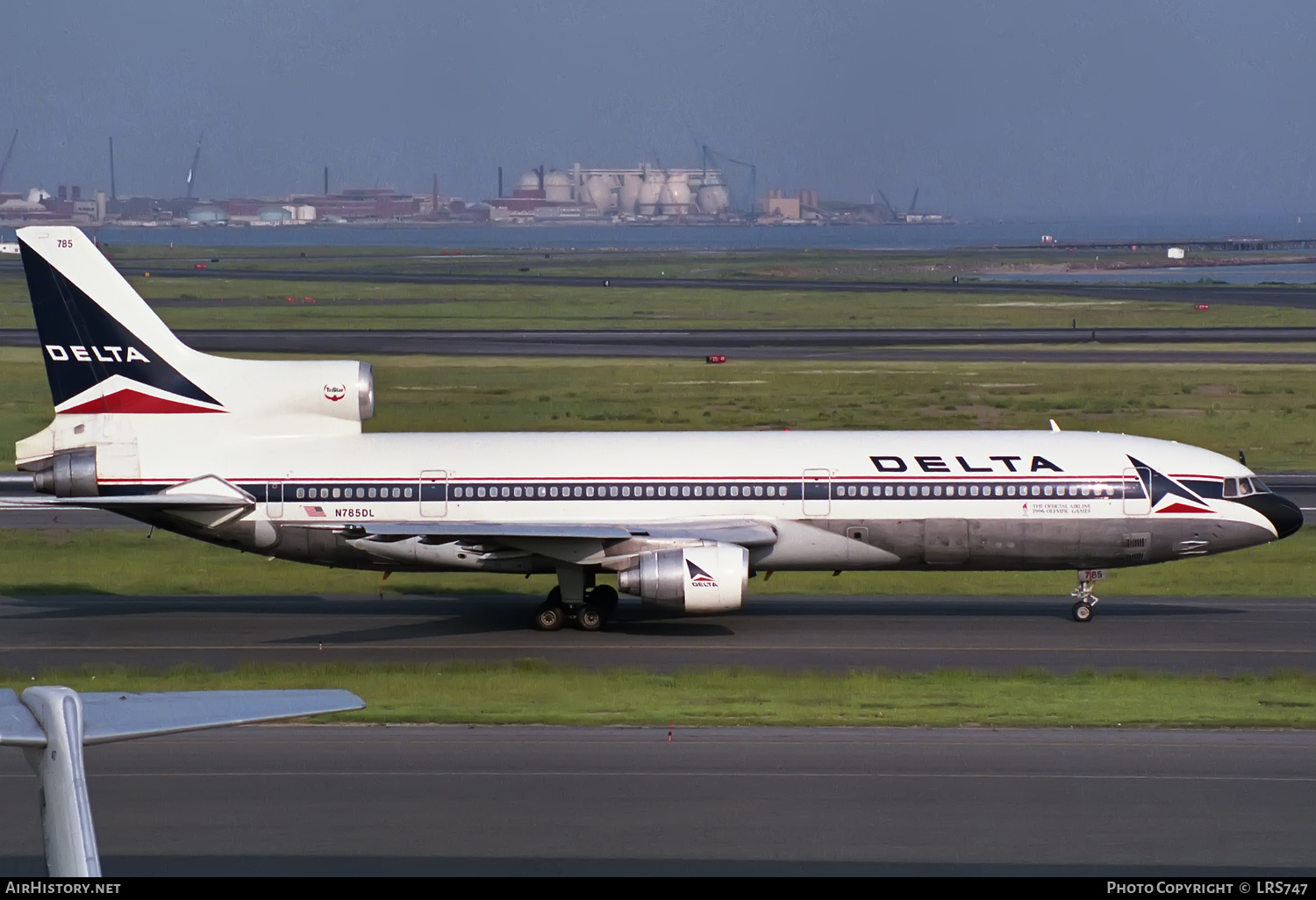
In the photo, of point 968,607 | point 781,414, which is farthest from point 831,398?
point 968,607

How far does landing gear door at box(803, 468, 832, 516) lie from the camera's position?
1314 inches

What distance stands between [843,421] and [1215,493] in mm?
30219

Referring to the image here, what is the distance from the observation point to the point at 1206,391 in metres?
71.2


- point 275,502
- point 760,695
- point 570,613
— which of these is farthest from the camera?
point 570,613

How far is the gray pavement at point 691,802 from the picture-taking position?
703 inches

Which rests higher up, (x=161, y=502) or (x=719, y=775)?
(x=161, y=502)

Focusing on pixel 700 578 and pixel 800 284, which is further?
pixel 800 284

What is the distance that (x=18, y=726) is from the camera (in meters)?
11.0

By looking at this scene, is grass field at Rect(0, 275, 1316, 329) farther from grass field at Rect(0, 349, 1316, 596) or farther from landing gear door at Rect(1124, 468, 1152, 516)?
landing gear door at Rect(1124, 468, 1152, 516)

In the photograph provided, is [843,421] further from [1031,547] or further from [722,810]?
[722,810]

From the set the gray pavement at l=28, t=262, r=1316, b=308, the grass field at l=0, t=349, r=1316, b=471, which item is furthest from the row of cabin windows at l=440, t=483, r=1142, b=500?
the gray pavement at l=28, t=262, r=1316, b=308

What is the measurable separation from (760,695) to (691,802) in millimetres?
6901

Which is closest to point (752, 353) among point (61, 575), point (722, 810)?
point (61, 575)

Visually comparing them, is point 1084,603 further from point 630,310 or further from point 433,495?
point 630,310
